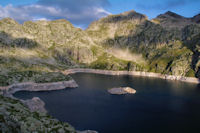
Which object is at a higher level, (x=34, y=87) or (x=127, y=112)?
(x=34, y=87)

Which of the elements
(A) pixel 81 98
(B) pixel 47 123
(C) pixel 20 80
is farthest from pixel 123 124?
(C) pixel 20 80

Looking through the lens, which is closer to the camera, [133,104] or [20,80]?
[133,104]


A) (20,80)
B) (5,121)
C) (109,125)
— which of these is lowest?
(109,125)

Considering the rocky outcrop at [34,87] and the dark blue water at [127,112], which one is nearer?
the dark blue water at [127,112]

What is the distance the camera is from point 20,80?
171125 mm

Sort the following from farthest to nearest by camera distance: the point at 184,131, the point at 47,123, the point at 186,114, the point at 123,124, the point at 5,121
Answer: the point at 186,114
the point at 123,124
the point at 184,131
the point at 47,123
the point at 5,121

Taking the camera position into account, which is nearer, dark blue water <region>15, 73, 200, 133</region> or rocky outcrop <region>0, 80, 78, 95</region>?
dark blue water <region>15, 73, 200, 133</region>

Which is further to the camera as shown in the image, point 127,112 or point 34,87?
point 34,87

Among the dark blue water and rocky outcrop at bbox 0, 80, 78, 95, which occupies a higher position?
rocky outcrop at bbox 0, 80, 78, 95

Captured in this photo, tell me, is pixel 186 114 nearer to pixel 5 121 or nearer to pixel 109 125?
pixel 109 125

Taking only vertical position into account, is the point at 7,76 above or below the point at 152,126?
above

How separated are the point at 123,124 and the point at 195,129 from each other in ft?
121

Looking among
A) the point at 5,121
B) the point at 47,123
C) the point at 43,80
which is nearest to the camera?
the point at 5,121

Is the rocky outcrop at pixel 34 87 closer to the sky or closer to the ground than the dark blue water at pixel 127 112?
closer to the sky
